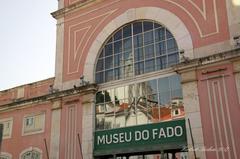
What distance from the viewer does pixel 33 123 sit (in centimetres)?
2188

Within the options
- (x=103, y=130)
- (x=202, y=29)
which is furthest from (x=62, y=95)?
(x=202, y=29)

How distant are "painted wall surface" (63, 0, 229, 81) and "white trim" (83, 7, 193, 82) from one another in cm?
21

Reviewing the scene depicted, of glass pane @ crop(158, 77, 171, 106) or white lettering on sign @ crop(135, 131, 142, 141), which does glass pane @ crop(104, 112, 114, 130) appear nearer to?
white lettering on sign @ crop(135, 131, 142, 141)

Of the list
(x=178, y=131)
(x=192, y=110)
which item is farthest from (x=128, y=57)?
(x=178, y=131)

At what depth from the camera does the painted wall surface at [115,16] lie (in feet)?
55.1

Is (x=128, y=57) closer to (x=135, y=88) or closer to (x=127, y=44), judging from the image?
(x=127, y=44)

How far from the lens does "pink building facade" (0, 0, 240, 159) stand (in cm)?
1572

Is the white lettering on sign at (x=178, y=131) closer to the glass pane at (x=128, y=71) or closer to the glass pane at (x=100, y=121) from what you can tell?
the glass pane at (x=128, y=71)

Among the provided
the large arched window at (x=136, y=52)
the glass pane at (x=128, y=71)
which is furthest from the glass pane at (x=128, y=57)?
the glass pane at (x=128, y=71)

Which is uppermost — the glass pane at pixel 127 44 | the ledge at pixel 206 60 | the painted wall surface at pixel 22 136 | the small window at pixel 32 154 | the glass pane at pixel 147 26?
the glass pane at pixel 147 26

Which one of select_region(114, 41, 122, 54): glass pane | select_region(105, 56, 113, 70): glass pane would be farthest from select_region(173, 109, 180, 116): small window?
select_region(114, 41, 122, 54): glass pane

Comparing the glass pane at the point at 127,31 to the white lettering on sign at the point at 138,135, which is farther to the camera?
the glass pane at the point at 127,31

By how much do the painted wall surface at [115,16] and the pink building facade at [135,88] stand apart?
2.2 inches

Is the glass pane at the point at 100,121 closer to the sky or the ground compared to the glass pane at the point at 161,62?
closer to the ground
